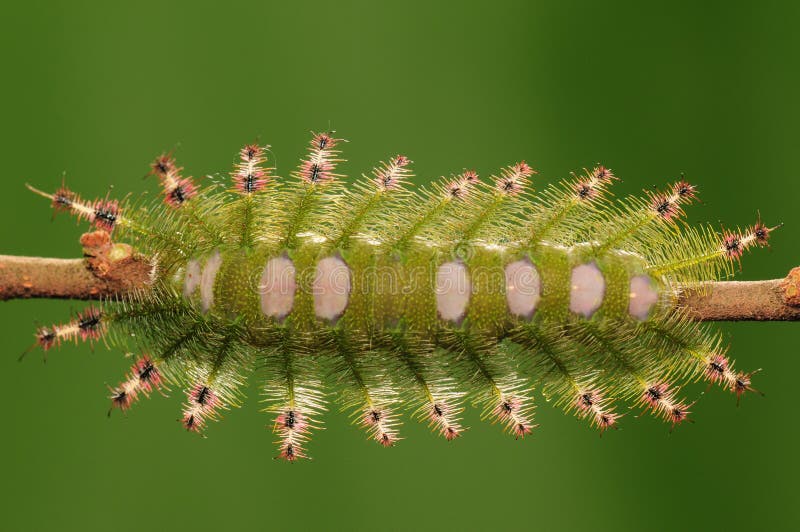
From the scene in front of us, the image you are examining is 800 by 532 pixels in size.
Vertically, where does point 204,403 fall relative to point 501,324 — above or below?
below

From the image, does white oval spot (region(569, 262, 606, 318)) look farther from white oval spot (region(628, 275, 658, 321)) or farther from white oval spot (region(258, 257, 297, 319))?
white oval spot (region(258, 257, 297, 319))

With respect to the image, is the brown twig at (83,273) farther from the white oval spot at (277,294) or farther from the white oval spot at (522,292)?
the white oval spot at (522,292)

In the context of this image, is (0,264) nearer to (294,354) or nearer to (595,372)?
(294,354)

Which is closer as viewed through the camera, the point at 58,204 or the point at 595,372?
the point at 58,204

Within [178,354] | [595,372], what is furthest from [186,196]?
[595,372]

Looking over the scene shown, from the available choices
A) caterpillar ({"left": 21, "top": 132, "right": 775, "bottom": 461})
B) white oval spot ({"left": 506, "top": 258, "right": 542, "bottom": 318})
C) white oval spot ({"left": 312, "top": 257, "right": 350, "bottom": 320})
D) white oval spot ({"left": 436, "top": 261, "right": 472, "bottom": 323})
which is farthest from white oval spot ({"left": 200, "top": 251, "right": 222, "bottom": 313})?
white oval spot ({"left": 506, "top": 258, "right": 542, "bottom": 318})

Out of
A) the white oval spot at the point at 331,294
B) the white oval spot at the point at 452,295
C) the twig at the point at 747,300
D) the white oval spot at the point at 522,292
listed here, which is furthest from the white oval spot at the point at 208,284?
the twig at the point at 747,300

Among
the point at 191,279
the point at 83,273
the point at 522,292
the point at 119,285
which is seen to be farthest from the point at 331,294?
the point at 83,273
